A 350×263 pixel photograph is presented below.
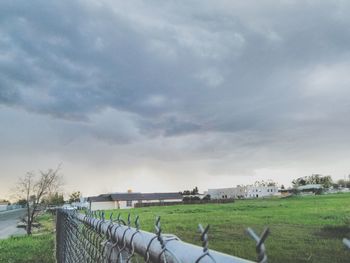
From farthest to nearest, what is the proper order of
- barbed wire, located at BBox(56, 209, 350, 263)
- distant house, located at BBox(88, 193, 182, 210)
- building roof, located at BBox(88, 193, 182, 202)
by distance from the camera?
1. building roof, located at BBox(88, 193, 182, 202)
2. distant house, located at BBox(88, 193, 182, 210)
3. barbed wire, located at BBox(56, 209, 350, 263)

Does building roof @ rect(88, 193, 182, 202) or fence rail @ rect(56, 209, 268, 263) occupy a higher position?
building roof @ rect(88, 193, 182, 202)

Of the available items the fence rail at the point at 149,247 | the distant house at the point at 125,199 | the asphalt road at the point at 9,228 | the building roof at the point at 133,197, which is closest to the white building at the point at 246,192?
the building roof at the point at 133,197

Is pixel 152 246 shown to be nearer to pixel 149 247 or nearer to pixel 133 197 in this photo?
pixel 149 247

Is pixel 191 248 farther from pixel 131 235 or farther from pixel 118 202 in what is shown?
pixel 118 202

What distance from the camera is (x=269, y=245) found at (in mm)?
15734

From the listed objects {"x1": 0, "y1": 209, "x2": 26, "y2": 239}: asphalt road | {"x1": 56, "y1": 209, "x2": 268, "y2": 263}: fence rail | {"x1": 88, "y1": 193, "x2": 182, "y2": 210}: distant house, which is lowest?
{"x1": 0, "y1": 209, "x2": 26, "y2": 239}: asphalt road

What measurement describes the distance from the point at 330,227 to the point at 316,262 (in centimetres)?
905

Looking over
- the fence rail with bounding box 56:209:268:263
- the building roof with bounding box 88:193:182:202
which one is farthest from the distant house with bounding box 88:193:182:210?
the fence rail with bounding box 56:209:268:263

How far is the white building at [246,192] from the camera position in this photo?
555 feet

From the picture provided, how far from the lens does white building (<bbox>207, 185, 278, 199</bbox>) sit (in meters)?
169

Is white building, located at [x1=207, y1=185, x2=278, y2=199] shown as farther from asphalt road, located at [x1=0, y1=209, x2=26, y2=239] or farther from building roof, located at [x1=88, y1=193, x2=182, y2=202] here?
asphalt road, located at [x1=0, y1=209, x2=26, y2=239]

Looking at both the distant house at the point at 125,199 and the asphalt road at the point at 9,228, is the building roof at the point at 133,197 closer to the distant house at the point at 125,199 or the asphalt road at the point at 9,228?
the distant house at the point at 125,199

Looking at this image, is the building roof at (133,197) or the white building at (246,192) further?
the white building at (246,192)

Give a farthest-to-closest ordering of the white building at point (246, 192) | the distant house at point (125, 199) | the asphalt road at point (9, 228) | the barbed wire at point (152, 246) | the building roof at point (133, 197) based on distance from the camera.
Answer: the white building at point (246, 192), the building roof at point (133, 197), the distant house at point (125, 199), the asphalt road at point (9, 228), the barbed wire at point (152, 246)
